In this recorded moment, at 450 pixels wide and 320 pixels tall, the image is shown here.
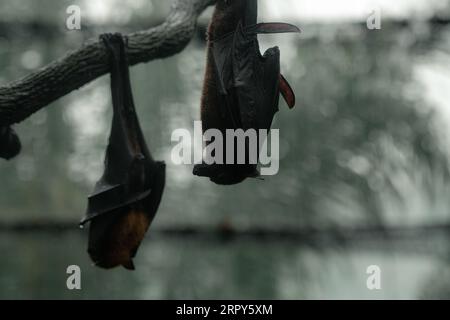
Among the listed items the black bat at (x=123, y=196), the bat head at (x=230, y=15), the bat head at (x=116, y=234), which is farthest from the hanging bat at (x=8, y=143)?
the bat head at (x=230, y=15)

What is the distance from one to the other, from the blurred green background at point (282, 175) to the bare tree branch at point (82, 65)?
6.54m

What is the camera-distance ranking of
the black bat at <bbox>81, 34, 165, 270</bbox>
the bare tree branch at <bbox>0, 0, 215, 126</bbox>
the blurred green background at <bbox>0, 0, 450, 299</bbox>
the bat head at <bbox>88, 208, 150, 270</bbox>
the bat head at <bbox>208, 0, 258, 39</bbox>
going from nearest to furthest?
the bare tree branch at <bbox>0, 0, 215, 126</bbox>
the bat head at <bbox>208, 0, 258, 39</bbox>
the black bat at <bbox>81, 34, 165, 270</bbox>
the bat head at <bbox>88, 208, 150, 270</bbox>
the blurred green background at <bbox>0, 0, 450, 299</bbox>

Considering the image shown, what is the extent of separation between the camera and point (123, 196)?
2684mm

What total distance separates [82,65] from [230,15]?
1.57 feet

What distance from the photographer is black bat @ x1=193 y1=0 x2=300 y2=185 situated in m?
2.32

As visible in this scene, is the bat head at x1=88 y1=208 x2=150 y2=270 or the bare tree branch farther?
the bat head at x1=88 y1=208 x2=150 y2=270

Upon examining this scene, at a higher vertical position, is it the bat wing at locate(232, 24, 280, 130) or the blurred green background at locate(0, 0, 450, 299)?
the blurred green background at locate(0, 0, 450, 299)

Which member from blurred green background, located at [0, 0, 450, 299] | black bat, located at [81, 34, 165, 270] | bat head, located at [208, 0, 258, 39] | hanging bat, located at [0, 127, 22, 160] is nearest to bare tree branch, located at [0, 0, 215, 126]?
bat head, located at [208, 0, 258, 39]

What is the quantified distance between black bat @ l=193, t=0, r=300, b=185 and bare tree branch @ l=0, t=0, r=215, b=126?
94mm

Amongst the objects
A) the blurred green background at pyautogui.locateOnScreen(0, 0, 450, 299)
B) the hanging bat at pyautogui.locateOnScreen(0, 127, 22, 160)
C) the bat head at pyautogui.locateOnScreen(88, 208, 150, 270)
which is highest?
the blurred green background at pyautogui.locateOnScreen(0, 0, 450, 299)

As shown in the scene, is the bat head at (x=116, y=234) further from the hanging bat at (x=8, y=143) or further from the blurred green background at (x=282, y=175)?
the blurred green background at (x=282, y=175)

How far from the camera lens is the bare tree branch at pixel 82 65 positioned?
6.82 ft

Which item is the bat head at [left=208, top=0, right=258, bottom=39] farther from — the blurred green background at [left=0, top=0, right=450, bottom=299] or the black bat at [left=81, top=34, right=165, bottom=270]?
the blurred green background at [left=0, top=0, right=450, bottom=299]

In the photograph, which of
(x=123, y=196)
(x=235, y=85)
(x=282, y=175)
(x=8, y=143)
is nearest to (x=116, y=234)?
(x=123, y=196)
